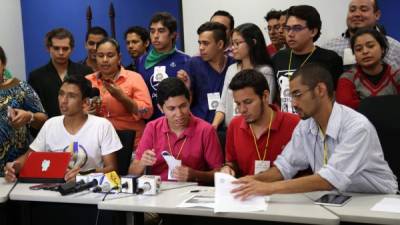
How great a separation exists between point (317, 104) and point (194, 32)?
3.12 meters

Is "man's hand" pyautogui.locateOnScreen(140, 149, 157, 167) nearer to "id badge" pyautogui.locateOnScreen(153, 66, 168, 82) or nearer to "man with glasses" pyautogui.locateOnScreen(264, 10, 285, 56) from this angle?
"id badge" pyautogui.locateOnScreen(153, 66, 168, 82)

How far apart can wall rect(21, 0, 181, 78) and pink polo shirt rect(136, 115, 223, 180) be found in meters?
2.82

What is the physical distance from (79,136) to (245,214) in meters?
1.32

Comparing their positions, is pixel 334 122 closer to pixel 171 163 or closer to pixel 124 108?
pixel 171 163

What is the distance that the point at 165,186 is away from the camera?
103 inches

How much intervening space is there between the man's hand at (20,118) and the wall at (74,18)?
267cm

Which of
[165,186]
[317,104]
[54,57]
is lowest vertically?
[165,186]

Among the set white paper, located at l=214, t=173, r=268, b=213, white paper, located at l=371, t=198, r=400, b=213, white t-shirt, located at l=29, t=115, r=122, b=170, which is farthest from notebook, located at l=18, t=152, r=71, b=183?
white paper, located at l=371, t=198, r=400, b=213

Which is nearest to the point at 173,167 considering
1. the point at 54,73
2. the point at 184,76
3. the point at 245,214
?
the point at 245,214

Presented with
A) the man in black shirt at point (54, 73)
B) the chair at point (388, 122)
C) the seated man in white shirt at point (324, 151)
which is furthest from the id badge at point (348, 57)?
the man in black shirt at point (54, 73)

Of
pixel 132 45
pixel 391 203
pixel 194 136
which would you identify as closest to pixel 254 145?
pixel 194 136

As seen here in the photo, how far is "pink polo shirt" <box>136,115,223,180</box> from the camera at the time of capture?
2.89m

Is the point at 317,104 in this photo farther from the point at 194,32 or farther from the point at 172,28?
the point at 194,32

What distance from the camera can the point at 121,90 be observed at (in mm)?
3496
